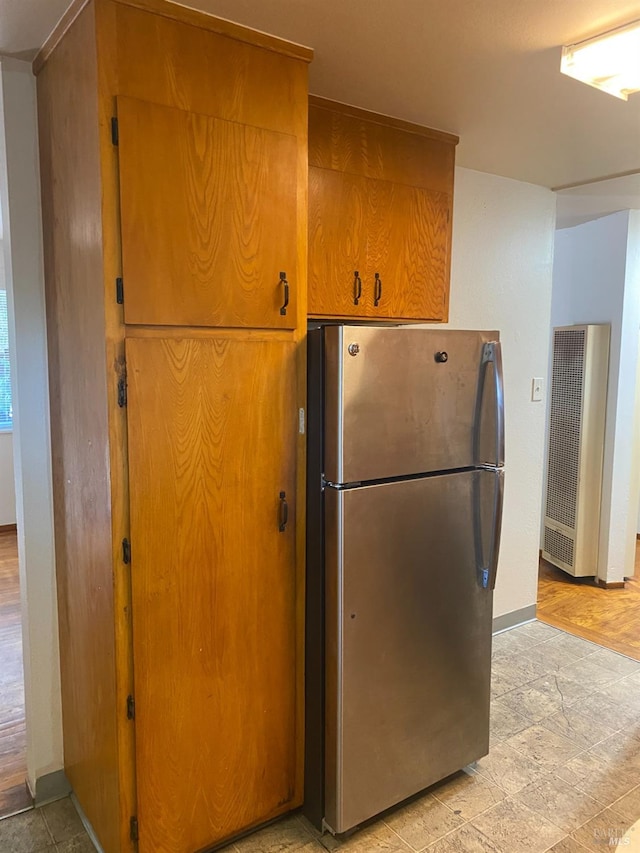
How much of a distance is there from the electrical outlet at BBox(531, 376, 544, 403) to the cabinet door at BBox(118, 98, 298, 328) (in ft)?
6.23

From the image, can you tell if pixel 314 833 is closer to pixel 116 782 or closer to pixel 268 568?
pixel 116 782

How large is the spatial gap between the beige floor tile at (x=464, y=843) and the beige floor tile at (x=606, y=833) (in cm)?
28

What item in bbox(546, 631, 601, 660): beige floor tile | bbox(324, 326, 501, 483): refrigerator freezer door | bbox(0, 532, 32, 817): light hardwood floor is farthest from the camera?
bbox(546, 631, 601, 660): beige floor tile

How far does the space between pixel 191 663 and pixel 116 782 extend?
0.35 meters

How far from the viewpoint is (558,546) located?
4.18 m

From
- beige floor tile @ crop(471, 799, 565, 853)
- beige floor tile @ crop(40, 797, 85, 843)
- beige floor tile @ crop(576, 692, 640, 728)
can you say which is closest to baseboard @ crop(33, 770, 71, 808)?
beige floor tile @ crop(40, 797, 85, 843)

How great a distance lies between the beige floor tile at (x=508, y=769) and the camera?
2.11 m

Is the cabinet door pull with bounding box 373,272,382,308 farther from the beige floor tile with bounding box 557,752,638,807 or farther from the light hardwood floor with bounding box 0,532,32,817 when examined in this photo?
the light hardwood floor with bounding box 0,532,32,817

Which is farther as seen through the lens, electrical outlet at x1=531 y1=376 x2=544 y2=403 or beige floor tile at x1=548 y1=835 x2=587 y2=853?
electrical outlet at x1=531 y1=376 x2=544 y2=403

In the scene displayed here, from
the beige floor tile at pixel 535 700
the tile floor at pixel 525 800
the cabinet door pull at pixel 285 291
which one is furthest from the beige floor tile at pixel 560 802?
the cabinet door pull at pixel 285 291

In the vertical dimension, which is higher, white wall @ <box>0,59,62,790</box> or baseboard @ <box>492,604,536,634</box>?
white wall @ <box>0,59,62,790</box>

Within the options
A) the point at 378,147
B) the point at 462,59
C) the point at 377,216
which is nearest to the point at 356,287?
the point at 377,216

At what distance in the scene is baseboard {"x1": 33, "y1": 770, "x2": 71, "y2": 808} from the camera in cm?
200

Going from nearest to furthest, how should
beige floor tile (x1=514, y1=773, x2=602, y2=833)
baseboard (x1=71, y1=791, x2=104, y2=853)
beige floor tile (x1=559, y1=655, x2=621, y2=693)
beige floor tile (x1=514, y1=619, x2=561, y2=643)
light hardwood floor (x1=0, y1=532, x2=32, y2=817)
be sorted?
baseboard (x1=71, y1=791, x2=104, y2=853) < beige floor tile (x1=514, y1=773, x2=602, y2=833) < light hardwood floor (x1=0, y1=532, x2=32, y2=817) < beige floor tile (x1=559, y1=655, x2=621, y2=693) < beige floor tile (x1=514, y1=619, x2=561, y2=643)
